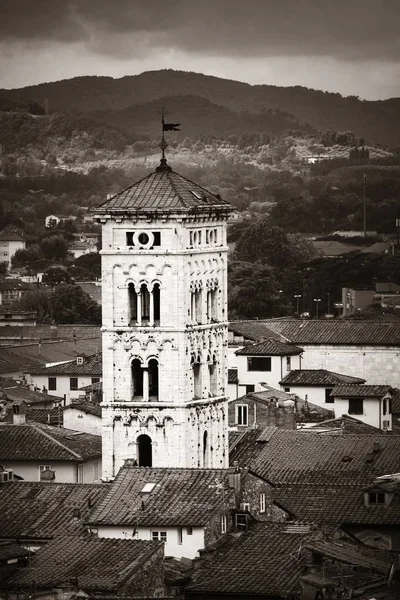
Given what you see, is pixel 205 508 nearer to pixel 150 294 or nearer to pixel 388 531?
pixel 388 531

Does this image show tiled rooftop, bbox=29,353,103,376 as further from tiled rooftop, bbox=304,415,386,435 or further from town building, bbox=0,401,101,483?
town building, bbox=0,401,101,483

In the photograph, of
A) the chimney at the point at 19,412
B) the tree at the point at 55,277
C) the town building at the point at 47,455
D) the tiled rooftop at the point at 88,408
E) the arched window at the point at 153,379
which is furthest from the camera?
the tree at the point at 55,277

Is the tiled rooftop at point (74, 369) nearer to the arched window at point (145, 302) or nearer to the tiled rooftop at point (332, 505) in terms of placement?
the arched window at point (145, 302)

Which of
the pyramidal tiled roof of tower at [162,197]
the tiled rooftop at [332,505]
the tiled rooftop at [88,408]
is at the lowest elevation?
the tiled rooftop at [332,505]

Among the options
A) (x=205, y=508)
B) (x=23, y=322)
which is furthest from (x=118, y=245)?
(x=23, y=322)

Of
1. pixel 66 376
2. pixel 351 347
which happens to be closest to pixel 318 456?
pixel 351 347

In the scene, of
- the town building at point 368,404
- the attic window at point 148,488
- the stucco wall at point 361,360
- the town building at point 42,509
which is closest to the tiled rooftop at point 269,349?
the stucco wall at point 361,360

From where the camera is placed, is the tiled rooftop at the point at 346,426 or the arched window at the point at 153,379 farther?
the tiled rooftop at the point at 346,426
